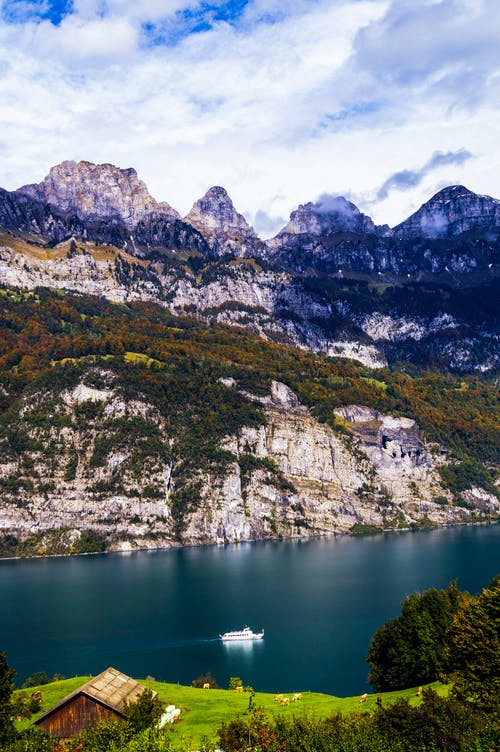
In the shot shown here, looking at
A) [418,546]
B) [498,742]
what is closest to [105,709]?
[498,742]

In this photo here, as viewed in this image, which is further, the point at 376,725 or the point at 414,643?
the point at 414,643

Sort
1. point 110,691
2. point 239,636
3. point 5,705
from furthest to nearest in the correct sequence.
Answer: point 239,636 < point 110,691 < point 5,705

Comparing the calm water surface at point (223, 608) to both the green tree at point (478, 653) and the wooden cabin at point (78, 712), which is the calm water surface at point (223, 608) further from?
the wooden cabin at point (78, 712)

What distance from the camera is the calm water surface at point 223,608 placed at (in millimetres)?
92812

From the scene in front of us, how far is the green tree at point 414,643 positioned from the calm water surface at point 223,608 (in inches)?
370

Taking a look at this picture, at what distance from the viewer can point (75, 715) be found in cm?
4975

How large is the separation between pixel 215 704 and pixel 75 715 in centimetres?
1371

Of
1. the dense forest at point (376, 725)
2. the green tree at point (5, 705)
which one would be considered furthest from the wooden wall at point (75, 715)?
the dense forest at point (376, 725)

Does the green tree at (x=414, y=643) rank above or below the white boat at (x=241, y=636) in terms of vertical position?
above

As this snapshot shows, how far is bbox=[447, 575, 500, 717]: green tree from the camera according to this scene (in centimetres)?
5047

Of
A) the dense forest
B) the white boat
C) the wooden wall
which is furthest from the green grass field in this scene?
the white boat

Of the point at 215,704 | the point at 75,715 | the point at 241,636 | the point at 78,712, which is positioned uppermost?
the point at 78,712

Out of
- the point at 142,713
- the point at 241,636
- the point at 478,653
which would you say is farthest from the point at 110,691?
the point at 241,636

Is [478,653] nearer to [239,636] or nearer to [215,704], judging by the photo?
[215,704]
